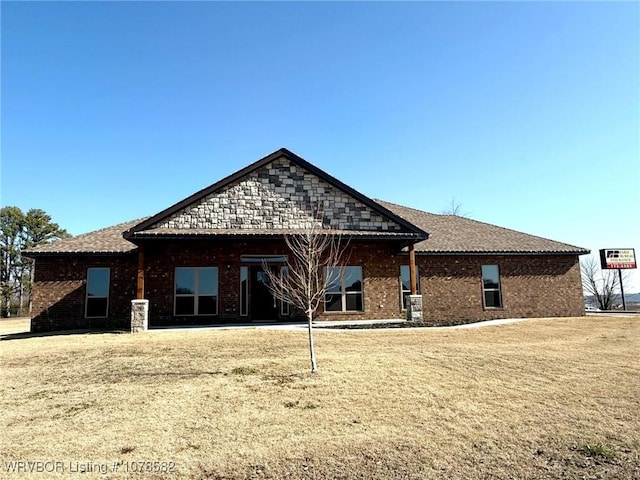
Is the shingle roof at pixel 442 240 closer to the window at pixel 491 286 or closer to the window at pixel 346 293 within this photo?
the window at pixel 491 286

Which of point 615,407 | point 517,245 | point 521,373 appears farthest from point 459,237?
point 615,407

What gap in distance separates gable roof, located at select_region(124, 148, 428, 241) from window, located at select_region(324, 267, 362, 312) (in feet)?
6.65

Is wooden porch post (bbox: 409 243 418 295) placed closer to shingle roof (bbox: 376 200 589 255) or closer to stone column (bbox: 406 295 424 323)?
stone column (bbox: 406 295 424 323)

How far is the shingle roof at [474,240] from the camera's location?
19042 millimetres

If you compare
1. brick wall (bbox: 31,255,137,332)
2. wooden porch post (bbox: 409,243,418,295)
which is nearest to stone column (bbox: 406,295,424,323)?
wooden porch post (bbox: 409,243,418,295)

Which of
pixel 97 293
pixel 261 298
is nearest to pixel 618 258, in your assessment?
pixel 261 298

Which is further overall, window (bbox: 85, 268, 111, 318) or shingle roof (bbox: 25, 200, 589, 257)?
window (bbox: 85, 268, 111, 318)

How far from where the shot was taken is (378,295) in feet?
57.4

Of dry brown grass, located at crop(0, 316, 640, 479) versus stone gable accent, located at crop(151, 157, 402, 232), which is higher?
stone gable accent, located at crop(151, 157, 402, 232)

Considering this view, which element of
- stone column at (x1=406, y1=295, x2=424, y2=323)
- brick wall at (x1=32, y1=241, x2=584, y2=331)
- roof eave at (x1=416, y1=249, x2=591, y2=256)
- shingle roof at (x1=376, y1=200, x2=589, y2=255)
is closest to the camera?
stone column at (x1=406, y1=295, x2=424, y2=323)

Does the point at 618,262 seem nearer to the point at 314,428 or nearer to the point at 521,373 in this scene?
the point at 521,373

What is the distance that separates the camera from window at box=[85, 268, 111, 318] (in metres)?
16.7

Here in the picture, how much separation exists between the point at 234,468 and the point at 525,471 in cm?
299

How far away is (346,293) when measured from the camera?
684 inches
